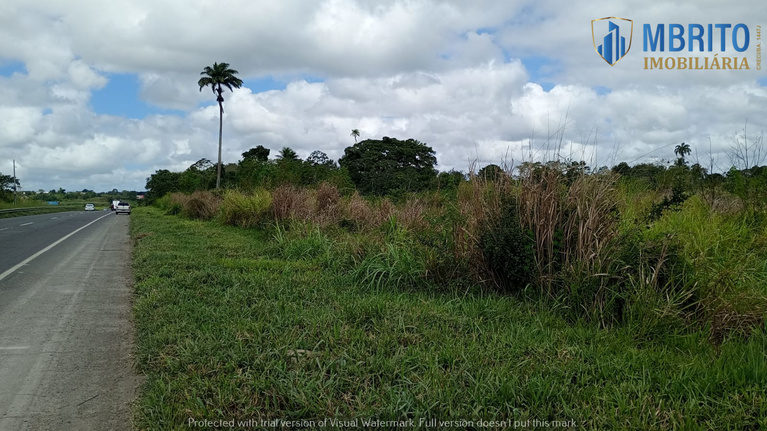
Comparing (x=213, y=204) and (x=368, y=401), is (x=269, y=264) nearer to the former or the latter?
(x=368, y=401)

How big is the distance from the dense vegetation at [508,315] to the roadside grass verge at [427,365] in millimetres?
18

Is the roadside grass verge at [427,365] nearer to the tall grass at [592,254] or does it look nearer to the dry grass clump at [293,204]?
the tall grass at [592,254]

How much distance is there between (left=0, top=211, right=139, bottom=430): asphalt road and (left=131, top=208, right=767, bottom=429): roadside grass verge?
260 millimetres

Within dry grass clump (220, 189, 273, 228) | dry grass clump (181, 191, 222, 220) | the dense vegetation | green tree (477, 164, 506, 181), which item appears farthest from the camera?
dry grass clump (181, 191, 222, 220)

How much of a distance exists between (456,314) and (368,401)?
202cm

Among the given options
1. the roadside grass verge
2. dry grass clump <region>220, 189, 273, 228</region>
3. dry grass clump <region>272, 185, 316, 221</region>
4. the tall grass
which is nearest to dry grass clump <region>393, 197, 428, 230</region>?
the tall grass

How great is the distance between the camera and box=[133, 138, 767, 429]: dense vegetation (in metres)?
3.29

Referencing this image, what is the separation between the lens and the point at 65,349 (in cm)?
502

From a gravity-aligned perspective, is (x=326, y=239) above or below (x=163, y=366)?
above

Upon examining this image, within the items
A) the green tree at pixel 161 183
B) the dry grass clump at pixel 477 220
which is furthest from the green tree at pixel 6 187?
the dry grass clump at pixel 477 220

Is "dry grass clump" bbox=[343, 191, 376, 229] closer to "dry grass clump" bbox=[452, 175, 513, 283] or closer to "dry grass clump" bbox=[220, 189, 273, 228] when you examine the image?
"dry grass clump" bbox=[220, 189, 273, 228]

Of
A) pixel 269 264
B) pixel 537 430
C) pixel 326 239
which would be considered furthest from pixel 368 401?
pixel 326 239

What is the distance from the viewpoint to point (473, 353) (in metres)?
3.97

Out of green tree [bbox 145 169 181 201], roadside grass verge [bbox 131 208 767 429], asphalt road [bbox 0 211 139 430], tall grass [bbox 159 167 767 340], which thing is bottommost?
asphalt road [bbox 0 211 139 430]
